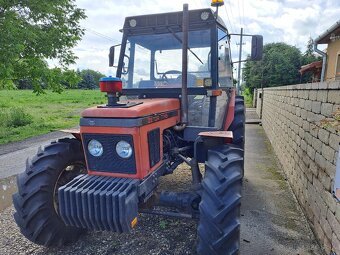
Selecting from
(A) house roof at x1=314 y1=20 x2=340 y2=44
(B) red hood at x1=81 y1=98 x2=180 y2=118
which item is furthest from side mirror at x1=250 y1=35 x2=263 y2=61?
(A) house roof at x1=314 y1=20 x2=340 y2=44

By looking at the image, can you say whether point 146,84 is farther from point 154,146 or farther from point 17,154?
point 17,154

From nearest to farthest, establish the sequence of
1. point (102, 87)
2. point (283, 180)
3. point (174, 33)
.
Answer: point (102, 87), point (174, 33), point (283, 180)

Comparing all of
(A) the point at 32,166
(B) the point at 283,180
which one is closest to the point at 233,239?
(A) the point at 32,166

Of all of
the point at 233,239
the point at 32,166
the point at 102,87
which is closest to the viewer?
the point at 233,239

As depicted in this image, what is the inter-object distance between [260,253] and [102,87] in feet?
7.45

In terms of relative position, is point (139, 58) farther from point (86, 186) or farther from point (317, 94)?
point (317, 94)

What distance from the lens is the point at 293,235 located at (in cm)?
308

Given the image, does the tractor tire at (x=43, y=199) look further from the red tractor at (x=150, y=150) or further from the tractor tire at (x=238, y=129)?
the tractor tire at (x=238, y=129)

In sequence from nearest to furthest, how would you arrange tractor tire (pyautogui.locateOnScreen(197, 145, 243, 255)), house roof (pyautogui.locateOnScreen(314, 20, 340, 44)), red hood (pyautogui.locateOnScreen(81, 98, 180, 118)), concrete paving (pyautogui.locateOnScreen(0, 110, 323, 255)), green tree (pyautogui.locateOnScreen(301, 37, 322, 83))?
tractor tire (pyautogui.locateOnScreen(197, 145, 243, 255))
red hood (pyautogui.locateOnScreen(81, 98, 180, 118))
concrete paving (pyautogui.locateOnScreen(0, 110, 323, 255))
house roof (pyautogui.locateOnScreen(314, 20, 340, 44))
green tree (pyautogui.locateOnScreen(301, 37, 322, 83))

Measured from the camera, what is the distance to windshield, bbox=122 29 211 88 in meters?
3.32

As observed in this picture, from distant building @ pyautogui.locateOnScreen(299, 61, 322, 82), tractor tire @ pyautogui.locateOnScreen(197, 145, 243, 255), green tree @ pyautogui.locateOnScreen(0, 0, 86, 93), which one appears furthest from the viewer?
distant building @ pyautogui.locateOnScreen(299, 61, 322, 82)

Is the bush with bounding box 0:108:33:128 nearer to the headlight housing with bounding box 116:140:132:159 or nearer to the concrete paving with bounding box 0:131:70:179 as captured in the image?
the concrete paving with bounding box 0:131:70:179

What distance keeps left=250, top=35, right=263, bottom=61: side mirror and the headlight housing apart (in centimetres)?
212

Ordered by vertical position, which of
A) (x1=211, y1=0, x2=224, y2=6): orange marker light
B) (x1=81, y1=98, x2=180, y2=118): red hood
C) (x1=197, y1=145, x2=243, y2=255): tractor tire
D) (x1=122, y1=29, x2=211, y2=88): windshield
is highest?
(x1=211, y1=0, x2=224, y2=6): orange marker light
